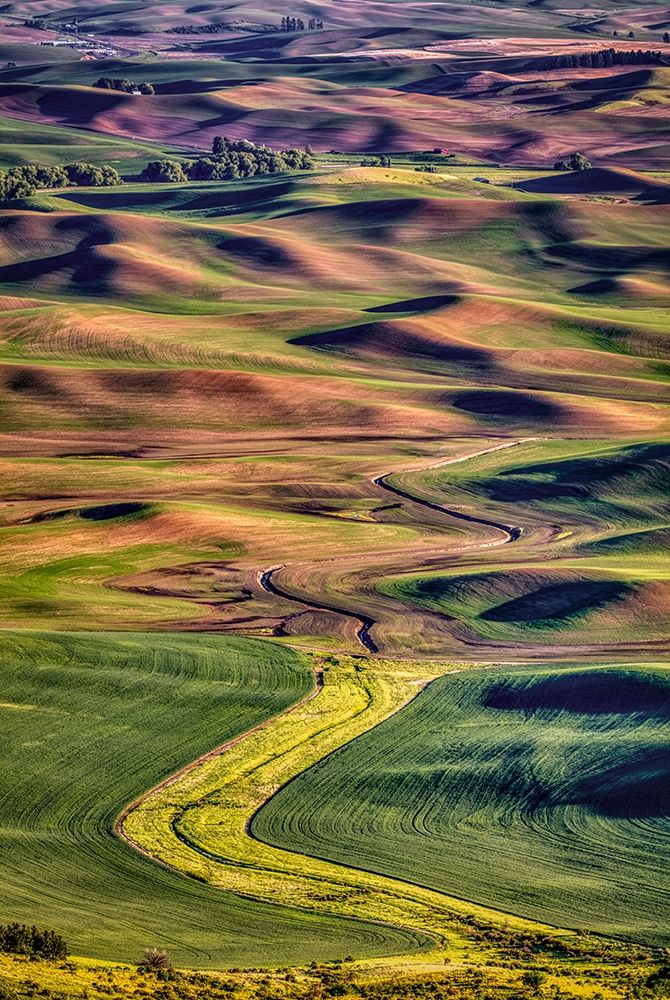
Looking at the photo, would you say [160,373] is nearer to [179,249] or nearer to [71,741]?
[179,249]

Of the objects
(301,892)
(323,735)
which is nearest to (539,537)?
(323,735)

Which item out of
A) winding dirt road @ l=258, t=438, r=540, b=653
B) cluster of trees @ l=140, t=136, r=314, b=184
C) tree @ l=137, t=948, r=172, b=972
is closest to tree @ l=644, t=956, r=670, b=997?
tree @ l=137, t=948, r=172, b=972

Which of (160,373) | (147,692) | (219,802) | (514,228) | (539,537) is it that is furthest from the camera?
(514,228)

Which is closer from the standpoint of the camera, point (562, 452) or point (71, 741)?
point (71, 741)

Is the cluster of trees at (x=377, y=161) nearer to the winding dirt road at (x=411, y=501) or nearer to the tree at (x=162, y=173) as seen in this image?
the tree at (x=162, y=173)

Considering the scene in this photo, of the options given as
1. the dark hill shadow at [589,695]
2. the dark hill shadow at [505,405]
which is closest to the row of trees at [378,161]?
the dark hill shadow at [505,405]

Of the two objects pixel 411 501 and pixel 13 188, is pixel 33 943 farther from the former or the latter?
pixel 13 188
